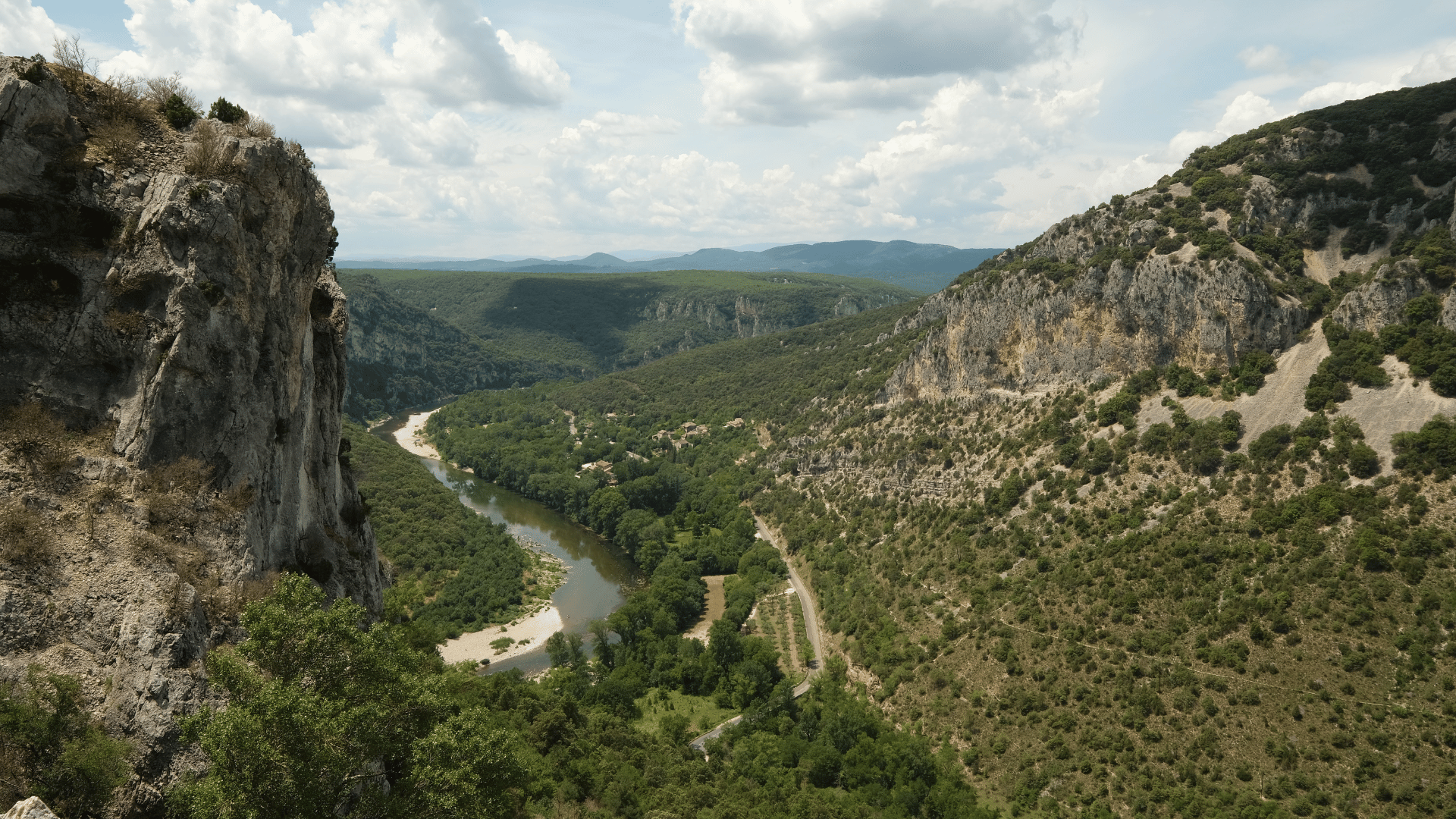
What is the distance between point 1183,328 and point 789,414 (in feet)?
207

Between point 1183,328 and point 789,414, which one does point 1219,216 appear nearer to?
point 1183,328

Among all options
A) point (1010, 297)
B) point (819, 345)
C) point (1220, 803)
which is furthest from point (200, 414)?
point (819, 345)

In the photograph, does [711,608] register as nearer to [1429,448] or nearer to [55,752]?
[1429,448]

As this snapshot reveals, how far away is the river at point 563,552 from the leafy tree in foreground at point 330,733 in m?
47.0

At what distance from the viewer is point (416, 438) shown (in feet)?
521

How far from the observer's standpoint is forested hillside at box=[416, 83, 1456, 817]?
39.2m

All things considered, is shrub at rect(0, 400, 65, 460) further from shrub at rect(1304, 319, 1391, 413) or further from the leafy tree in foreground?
shrub at rect(1304, 319, 1391, 413)

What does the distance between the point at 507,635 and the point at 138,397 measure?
56.8 meters

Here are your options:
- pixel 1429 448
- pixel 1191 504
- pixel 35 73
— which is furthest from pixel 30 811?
pixel 1429 448

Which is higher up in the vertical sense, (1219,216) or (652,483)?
(1219,216)

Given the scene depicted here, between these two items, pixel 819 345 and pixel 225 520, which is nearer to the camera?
pixel 225 520

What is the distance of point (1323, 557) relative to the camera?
143ft

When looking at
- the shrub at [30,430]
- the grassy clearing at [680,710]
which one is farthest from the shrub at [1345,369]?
the shrub at [30,430]

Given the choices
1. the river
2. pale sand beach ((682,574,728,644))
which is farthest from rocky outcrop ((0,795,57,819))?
pale sand beach ((682,574,728,644))
